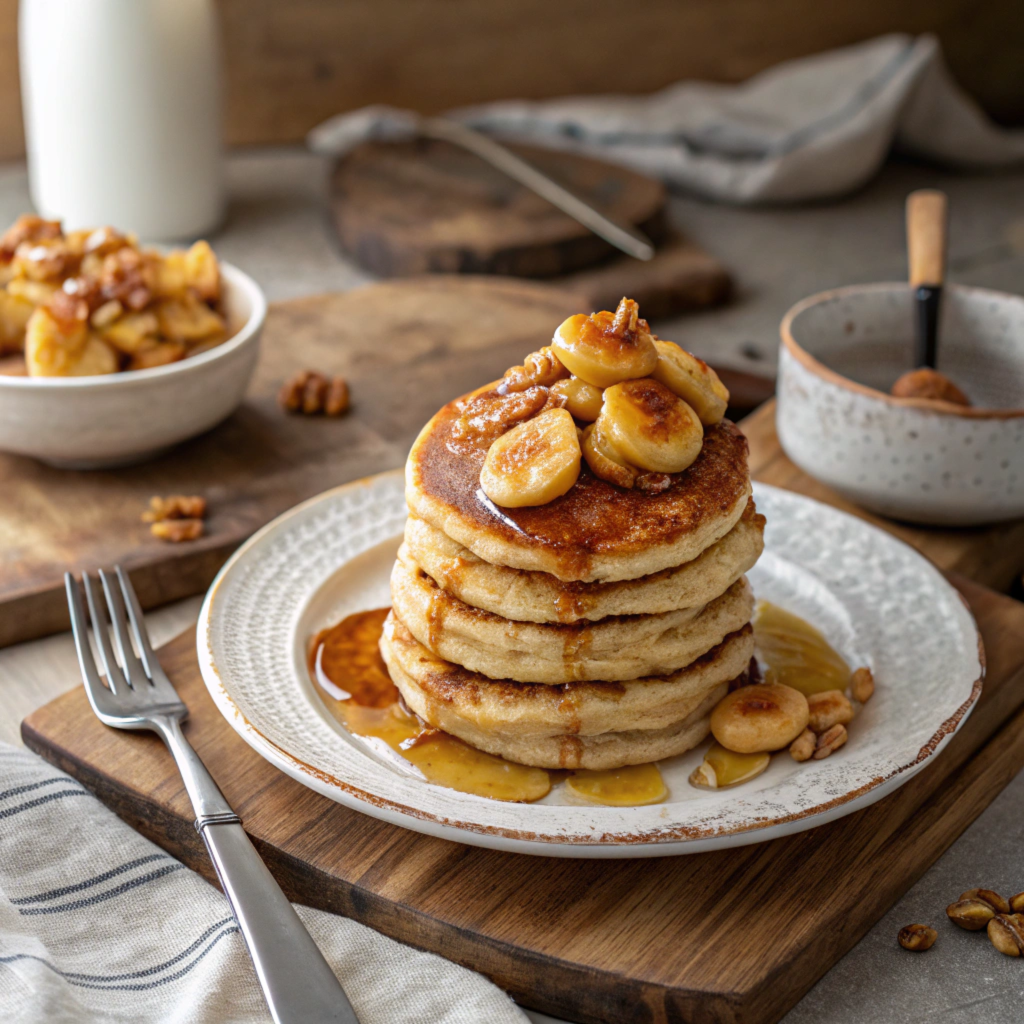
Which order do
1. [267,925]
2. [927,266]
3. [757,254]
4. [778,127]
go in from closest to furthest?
1. [267,925]
2. [927,266]
3. [757,254]
4. [778,127]

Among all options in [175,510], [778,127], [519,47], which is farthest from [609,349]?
[519,47]

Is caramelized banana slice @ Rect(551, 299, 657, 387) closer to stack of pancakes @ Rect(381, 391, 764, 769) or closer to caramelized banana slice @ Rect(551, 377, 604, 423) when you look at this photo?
caramelized banana slice @ Rect(551, 377, 604, 423)

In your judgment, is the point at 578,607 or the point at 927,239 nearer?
the point at 578,607

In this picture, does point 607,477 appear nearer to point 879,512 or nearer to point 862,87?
point 879,512

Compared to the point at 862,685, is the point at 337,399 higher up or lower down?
lower down

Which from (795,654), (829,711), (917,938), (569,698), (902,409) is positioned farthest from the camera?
(902,409)

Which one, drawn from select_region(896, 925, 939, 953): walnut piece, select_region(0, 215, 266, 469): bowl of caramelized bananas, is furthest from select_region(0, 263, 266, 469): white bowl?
select_region(896, 925, 939, 953): walnut piece

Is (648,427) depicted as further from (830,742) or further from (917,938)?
(917,938)
